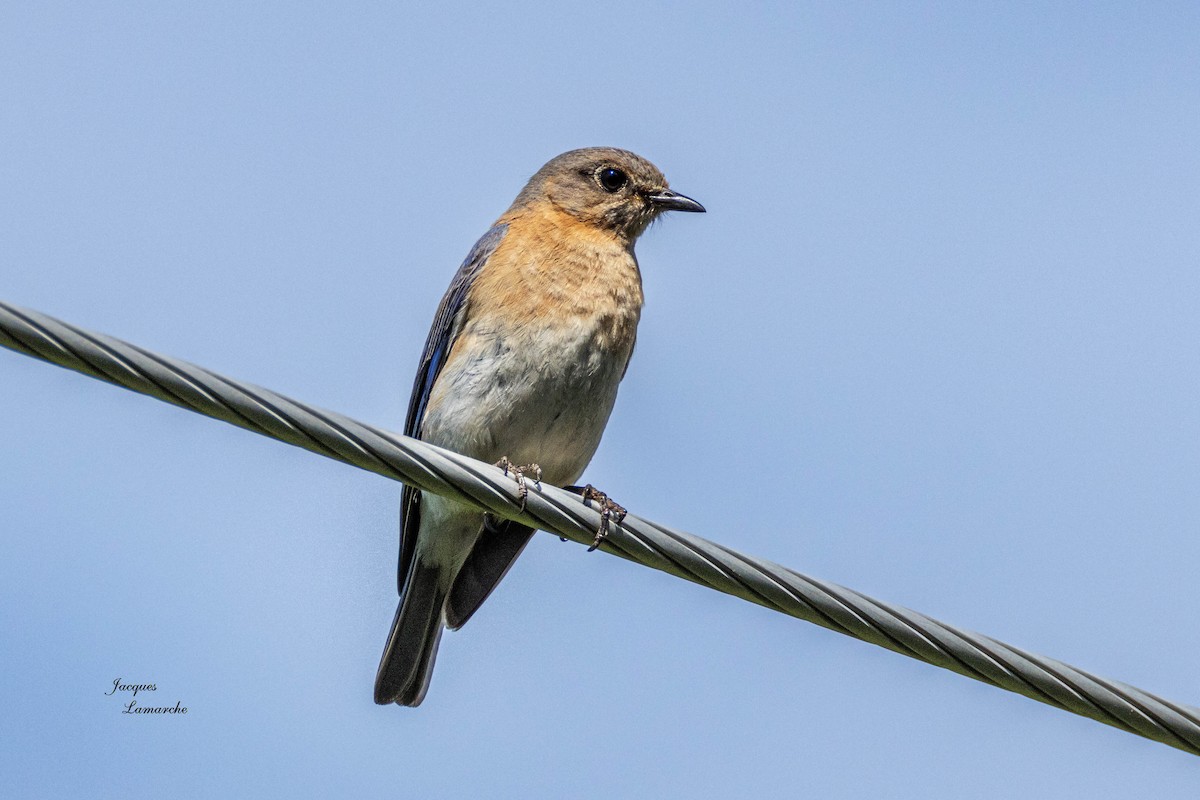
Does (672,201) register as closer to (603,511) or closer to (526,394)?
(526,394)

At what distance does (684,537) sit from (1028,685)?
3.96 feet

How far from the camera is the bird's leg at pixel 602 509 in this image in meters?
4.98

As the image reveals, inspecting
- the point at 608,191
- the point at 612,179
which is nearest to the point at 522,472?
the point at 608,191

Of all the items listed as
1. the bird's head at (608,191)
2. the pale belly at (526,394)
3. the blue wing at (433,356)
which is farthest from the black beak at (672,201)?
the pale belly at (526,394)

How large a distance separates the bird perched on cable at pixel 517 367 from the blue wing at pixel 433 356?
10 mm

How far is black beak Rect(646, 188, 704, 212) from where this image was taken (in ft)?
28.0

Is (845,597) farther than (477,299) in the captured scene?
No

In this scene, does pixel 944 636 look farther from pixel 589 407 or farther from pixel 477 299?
pixel 477 299

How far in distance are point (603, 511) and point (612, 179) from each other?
3.57 meters

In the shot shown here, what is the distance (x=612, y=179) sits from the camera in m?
8.50

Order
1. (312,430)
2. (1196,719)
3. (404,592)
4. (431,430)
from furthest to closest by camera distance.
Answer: (404,592) → (431,430) → (1196,719) → (312,430)

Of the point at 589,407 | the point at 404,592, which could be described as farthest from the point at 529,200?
the point at 404,592

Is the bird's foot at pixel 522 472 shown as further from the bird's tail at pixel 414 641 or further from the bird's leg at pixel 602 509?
the bird's tail at pixel 414 641

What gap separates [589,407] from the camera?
23.4 feet
